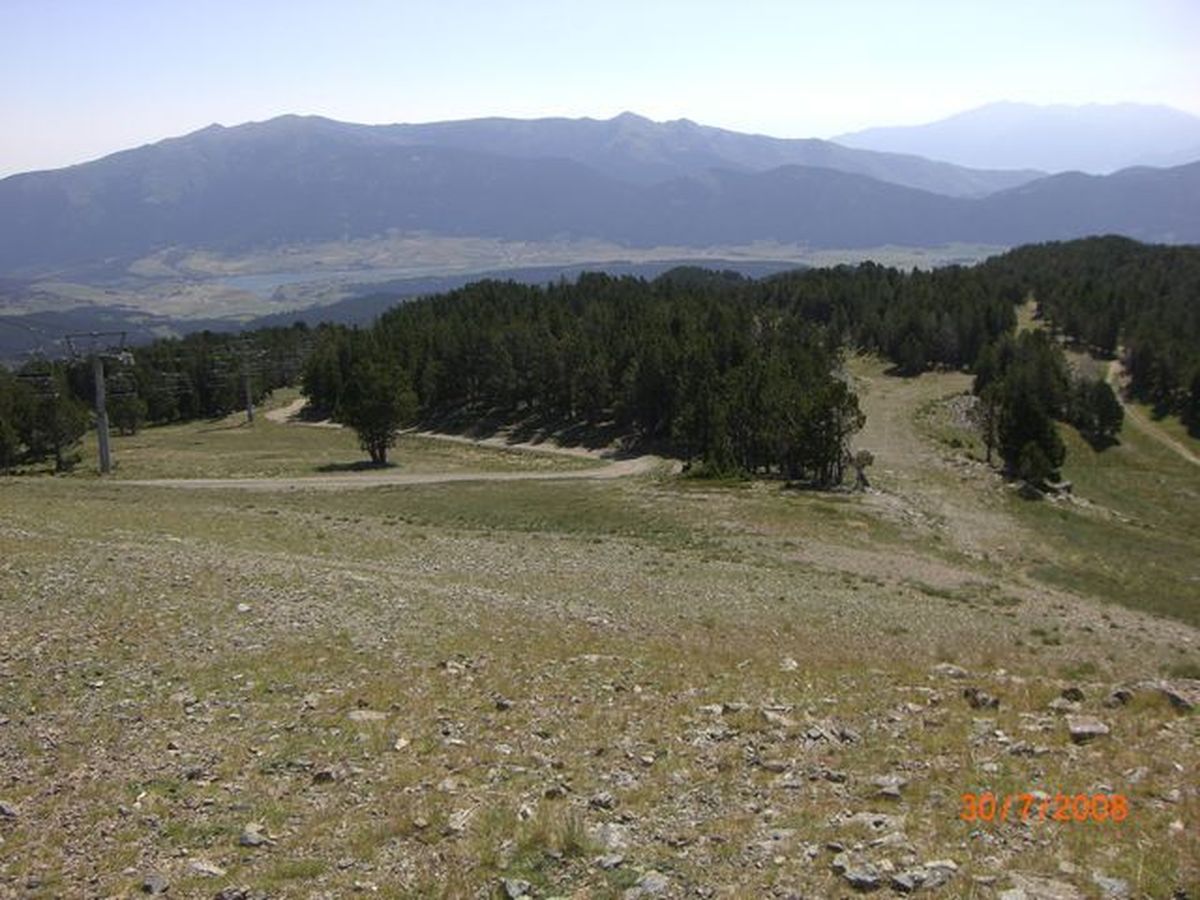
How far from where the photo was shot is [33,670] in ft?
71.5

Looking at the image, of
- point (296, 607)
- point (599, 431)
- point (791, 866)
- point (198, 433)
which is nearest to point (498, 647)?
point (296, 607)

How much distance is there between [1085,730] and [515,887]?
11.9 m

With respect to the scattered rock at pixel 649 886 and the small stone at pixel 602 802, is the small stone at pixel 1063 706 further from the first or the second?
the scattered rock at pixel 649 886

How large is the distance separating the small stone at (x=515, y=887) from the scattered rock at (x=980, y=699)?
12.1 meters

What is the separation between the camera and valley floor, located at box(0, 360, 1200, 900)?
43.0 feet

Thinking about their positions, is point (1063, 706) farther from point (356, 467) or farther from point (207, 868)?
point (356, 467)

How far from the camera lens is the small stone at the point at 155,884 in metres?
12.6

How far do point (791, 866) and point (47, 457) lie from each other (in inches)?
4251

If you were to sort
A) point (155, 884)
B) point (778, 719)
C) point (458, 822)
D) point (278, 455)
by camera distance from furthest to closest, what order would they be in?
point (278, 455), point (778, 719), point (458, 822), point (155, 884)

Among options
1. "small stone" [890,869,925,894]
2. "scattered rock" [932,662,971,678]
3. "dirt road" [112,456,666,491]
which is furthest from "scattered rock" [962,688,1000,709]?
"dirt road" [112,456,666,491]

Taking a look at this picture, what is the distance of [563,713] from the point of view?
65.3ft
